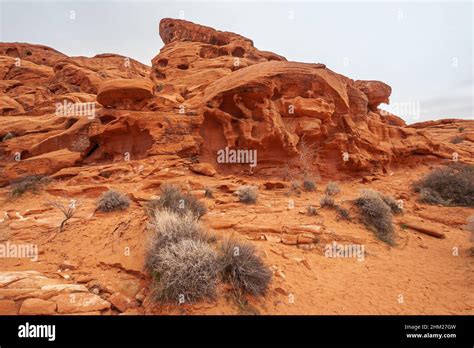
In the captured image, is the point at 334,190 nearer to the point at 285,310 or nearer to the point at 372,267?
the point at 372,267

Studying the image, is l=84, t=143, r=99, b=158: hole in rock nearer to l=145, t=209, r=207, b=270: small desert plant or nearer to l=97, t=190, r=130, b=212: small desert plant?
l=97, t=190, r=130, b=212: small desert plant

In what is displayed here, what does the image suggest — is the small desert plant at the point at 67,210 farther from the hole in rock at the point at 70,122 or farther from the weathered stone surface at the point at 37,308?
Result: the hole in rock at the point at 70,122

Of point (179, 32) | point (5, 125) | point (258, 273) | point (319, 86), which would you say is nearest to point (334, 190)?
point (319, 86)

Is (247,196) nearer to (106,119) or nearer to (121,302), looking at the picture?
(121,302)

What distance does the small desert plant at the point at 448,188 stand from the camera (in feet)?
27.9

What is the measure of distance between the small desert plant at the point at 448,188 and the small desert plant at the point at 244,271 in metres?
8.49

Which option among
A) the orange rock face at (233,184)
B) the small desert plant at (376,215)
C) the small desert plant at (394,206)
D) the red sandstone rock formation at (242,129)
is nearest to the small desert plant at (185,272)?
the orange rock face at (233,184)

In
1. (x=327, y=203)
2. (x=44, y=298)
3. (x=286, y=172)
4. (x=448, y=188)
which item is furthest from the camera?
(x=286, y=172)

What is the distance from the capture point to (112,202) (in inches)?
247

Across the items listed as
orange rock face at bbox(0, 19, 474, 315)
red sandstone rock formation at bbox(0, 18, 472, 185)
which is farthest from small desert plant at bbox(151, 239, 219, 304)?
red sandstone rock formation at bbox(0, 18, 472, 185)

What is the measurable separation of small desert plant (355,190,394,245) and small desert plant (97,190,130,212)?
6.62 meters

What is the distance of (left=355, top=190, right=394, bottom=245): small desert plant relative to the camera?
595 cm

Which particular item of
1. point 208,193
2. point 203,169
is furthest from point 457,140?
point 208,193

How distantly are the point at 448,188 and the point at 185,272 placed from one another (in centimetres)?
1070
